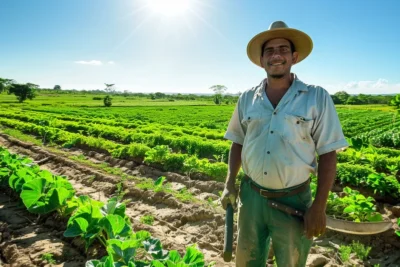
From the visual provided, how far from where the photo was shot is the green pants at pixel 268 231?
2141 millimetres

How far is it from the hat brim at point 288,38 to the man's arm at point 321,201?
88 cm

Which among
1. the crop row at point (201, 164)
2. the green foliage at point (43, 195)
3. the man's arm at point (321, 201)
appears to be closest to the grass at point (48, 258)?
the green foliage at point (43, 195)

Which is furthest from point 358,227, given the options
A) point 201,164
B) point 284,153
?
point 201,164

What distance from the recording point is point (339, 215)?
16.2ft

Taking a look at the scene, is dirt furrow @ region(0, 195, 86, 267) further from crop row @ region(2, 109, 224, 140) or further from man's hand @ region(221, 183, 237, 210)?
crop row @ region(2, 109, 224, 140)

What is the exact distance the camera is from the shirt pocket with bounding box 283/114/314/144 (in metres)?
2.10

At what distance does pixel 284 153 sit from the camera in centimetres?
212

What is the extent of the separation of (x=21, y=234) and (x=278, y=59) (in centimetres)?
423

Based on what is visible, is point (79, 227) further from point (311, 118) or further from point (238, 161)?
point (311, 118)

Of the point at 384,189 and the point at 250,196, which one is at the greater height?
the point at 250,196

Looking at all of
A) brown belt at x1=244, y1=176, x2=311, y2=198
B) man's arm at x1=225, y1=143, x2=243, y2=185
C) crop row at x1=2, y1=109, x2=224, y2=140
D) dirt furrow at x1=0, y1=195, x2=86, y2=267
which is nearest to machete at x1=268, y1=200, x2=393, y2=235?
brown belt at x1=244, y1=176, x2=311, y2=198

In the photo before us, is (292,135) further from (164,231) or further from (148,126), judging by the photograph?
(148,126)

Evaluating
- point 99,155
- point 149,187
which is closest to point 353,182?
point 149,187

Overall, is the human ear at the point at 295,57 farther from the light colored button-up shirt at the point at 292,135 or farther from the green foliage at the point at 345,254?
the green foliage at the point at 345,254
